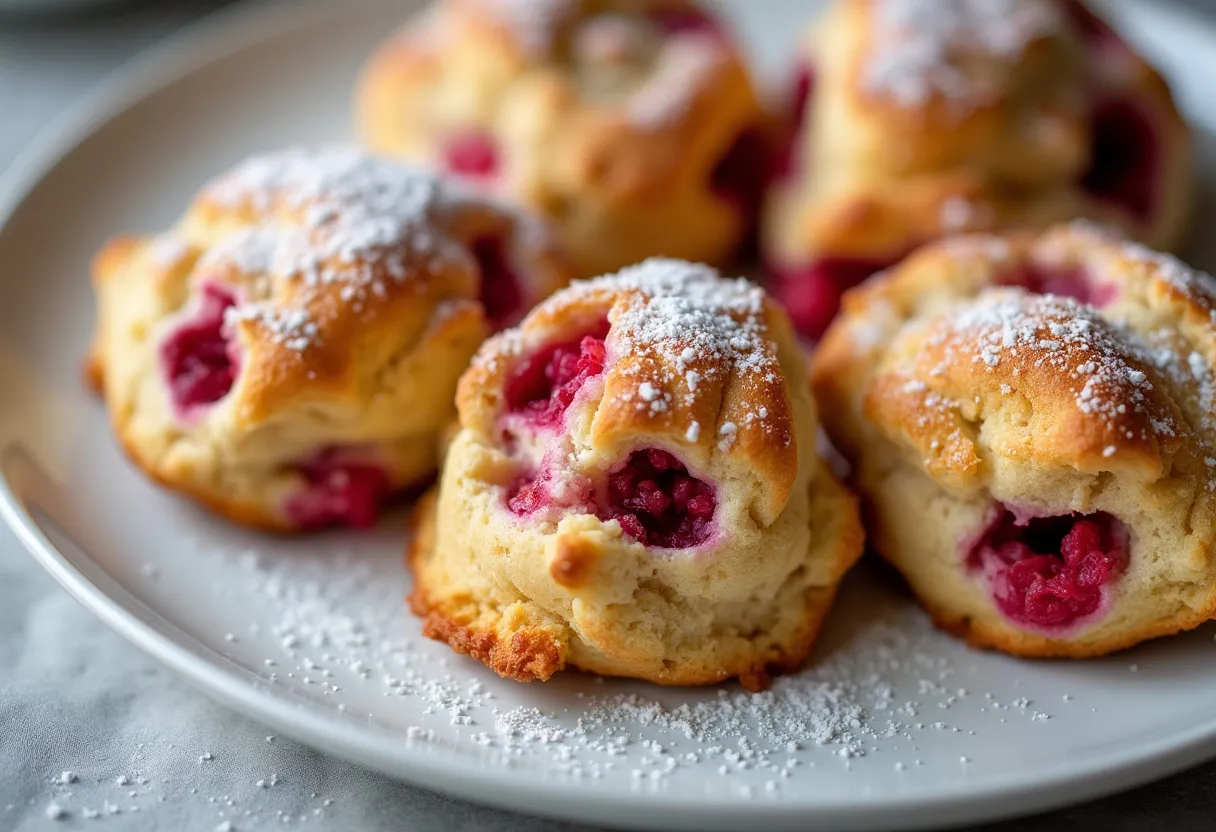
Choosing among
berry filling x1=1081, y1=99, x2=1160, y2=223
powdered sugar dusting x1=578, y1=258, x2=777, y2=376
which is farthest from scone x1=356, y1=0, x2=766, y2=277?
berry filling x1=1081, y1=99, x2=1160, y2=223

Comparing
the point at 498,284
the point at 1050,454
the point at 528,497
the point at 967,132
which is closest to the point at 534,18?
the point at 498,284

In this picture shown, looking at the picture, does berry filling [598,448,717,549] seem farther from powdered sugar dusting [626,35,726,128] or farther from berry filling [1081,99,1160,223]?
berry filling [1081,99,1160,223]

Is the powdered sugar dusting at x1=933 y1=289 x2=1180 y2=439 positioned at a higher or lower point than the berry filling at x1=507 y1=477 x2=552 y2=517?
higher

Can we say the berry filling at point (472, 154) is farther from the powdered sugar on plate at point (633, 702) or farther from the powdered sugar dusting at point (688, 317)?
the powdered sugar on plate at point (633, 702)

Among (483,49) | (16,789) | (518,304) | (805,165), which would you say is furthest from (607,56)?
(16,789)

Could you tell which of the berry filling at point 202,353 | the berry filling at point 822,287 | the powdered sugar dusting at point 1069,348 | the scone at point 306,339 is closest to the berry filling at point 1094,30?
the berry filling at point 822,287

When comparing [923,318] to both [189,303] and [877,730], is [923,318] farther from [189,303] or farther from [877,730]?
[189,303]

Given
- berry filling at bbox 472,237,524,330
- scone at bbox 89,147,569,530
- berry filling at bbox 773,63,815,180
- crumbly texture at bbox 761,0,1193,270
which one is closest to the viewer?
scone at bbox 89,147,569,530

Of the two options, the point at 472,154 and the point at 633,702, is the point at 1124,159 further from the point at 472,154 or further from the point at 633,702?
the point at 633,702
